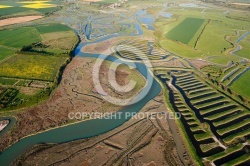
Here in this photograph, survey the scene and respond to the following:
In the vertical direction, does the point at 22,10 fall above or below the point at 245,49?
above

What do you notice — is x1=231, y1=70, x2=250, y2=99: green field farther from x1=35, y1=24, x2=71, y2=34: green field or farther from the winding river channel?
x1=35, y1=24, x2=71, y2=34: green field

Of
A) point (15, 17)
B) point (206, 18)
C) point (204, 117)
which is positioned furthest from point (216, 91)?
point (15, 17)

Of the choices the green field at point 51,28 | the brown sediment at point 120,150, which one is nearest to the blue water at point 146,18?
the green field at point 51,28

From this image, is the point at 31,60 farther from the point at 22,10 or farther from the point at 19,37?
the point at 22,10

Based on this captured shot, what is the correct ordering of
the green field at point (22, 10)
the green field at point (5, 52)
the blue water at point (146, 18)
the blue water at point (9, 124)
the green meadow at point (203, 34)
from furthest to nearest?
the green field at point (22, 10), the blue water at point (146, 18), the green meadow at point (203, 34), the green field at point (5, 52), the blue water at point (9, 124)

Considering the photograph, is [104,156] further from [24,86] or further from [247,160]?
[24,86]

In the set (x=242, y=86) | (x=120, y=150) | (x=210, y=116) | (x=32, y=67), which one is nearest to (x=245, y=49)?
(x=242, y=86)

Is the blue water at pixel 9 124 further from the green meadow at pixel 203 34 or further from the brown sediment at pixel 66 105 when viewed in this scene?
the green meadow at pixel 203 34
